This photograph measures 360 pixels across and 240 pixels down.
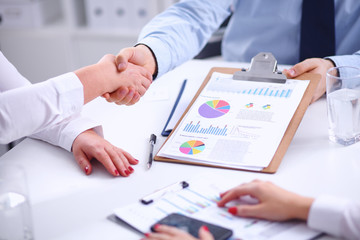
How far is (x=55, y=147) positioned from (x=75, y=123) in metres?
0.07

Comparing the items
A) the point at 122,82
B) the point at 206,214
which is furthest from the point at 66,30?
the point at 206,214

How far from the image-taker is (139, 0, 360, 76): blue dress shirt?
4.74 ft

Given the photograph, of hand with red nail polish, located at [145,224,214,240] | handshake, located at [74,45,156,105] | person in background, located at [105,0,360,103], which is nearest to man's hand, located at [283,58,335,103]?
person in background, located at [105,0,360,103]

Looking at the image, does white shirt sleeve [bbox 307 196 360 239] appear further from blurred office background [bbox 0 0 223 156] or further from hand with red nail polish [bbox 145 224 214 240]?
blurred office background [bbox 0 0 223 156]

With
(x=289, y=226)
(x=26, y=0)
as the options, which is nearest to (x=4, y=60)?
(x=289, y=226)

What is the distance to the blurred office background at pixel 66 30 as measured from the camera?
2.59 meters

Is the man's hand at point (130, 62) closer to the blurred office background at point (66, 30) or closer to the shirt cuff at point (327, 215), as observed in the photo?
the shirt cuff at point (327, 215)

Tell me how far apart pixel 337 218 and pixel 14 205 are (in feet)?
1.71

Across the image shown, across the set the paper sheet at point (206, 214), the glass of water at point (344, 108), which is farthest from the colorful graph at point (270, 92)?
the paper sheet at point (206, 214)

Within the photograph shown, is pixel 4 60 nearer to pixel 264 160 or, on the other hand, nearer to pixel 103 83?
pixel 103 83

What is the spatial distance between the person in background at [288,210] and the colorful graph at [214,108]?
309mm

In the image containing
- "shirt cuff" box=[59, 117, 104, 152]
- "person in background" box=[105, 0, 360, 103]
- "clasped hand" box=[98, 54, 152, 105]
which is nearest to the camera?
"shirt cuff" box=[59, 117, 104, 152]

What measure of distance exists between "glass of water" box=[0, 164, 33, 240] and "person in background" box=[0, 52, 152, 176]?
0.20 metres

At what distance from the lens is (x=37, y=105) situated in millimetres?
936
